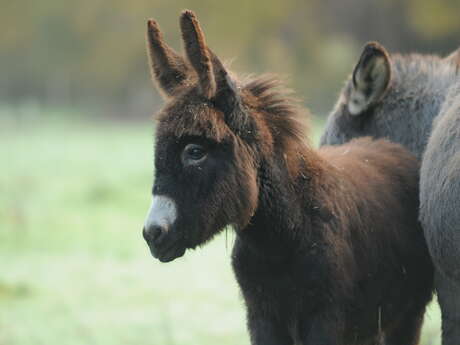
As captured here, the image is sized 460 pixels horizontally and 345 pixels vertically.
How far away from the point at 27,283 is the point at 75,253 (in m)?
2.10

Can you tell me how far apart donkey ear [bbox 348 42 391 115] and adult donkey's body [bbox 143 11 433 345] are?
123 centimetres

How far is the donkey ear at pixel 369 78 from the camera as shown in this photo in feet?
20.5

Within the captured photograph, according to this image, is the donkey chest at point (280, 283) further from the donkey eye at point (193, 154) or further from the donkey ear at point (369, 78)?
the donkey ear at point (369, 78)

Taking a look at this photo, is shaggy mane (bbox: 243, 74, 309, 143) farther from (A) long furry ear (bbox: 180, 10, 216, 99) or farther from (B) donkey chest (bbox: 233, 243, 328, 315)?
(B) donkey chest (bbox: 233, 243, 328, 315)

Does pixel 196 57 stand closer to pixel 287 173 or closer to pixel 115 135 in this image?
pixel 287 173

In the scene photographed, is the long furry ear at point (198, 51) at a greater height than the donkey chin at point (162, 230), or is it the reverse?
the long furry ear at point (198, 51)

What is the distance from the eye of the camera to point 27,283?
34.4ft

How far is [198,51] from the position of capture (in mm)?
4250

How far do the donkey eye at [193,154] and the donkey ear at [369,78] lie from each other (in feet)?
7.63

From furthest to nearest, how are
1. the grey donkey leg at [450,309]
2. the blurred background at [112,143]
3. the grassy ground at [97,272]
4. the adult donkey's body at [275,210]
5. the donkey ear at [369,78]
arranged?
the blurred background at [112,143] → the grassy ground at [97,272] → the donkey ear at [369,78] → the grey donkey leg at [450,309] → the adult donkey's body at [275,210]

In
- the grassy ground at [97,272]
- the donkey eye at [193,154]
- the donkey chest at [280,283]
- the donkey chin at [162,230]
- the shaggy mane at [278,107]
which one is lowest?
the grassy ground at [97,272]

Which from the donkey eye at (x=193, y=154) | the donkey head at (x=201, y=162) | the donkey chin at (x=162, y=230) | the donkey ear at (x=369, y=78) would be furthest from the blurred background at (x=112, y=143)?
the donkey chin at (x=162, y=230)

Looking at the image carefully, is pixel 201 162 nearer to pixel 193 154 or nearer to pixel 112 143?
pixel 193 154

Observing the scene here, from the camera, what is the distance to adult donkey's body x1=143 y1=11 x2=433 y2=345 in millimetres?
4340
